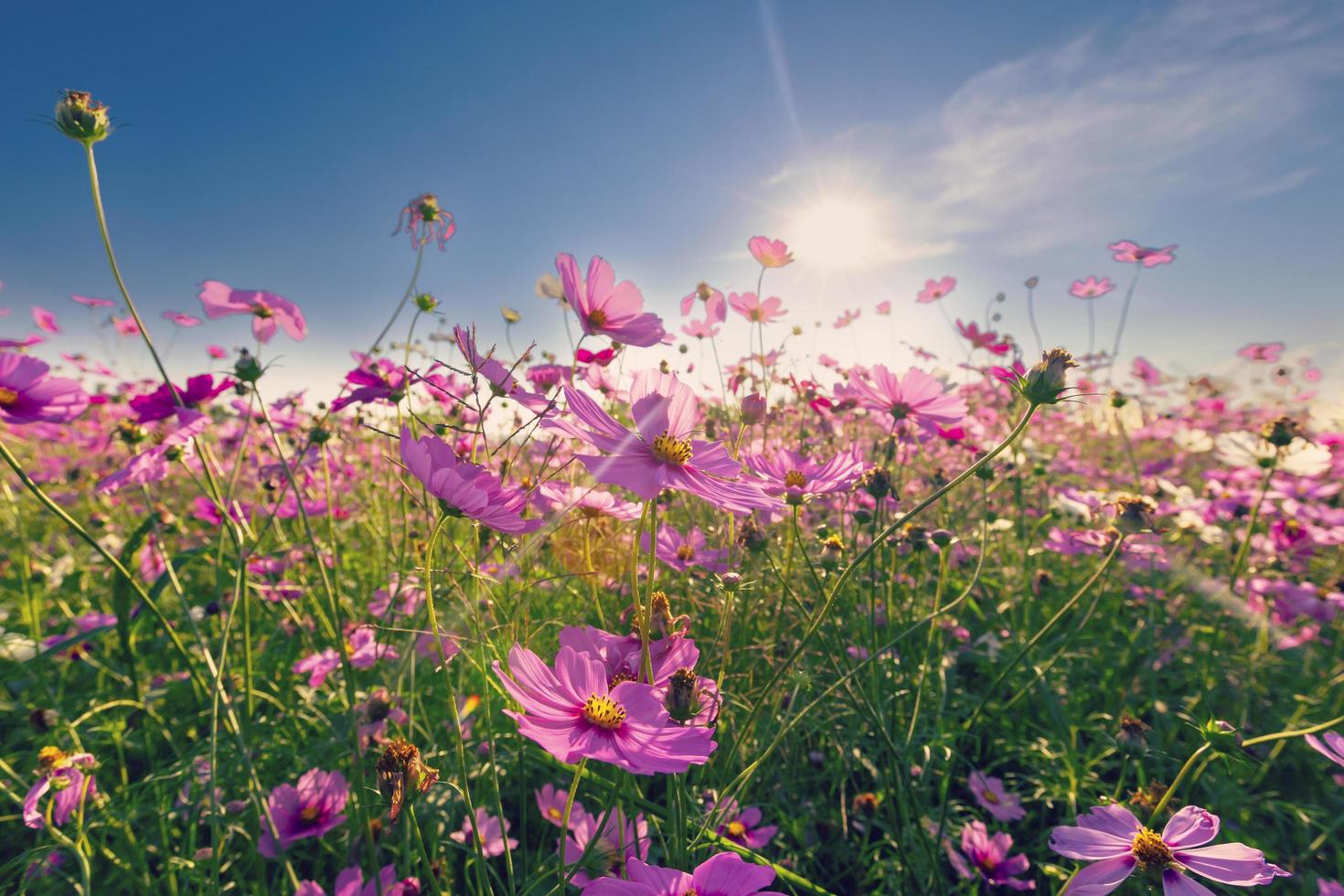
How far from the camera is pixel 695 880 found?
450 mm

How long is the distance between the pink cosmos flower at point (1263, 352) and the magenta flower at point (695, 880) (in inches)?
171

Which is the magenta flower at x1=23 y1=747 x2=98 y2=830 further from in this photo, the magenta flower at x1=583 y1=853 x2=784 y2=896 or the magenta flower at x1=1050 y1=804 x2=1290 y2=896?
the magenta flower at x1=1050 y1=804 x2=1290 y2=896

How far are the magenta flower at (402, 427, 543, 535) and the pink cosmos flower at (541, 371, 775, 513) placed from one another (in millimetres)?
94

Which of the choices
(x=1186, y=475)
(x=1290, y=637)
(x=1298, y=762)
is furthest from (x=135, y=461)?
(x=1186, y=475)

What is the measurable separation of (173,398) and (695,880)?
34.2 inches

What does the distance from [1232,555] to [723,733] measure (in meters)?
2.07

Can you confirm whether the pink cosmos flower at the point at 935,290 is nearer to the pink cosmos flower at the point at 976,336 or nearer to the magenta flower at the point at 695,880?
the pink cosmos flower at the point at 976,336

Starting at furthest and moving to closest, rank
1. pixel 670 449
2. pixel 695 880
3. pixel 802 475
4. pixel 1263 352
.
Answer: pixel 1263 352, pixel 802 475, pixel 670 449, pixel 695 880

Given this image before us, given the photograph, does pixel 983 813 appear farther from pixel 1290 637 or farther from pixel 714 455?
pixel 1290 637

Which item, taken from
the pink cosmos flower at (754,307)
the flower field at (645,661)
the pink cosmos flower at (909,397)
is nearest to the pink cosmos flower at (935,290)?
the flower field at (645,661)

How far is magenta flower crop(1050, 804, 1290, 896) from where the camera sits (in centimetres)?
49

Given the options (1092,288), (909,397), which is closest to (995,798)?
(909,397)

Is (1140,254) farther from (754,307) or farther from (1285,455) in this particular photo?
(754,307)

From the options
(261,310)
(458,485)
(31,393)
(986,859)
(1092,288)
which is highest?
(1092,288)
